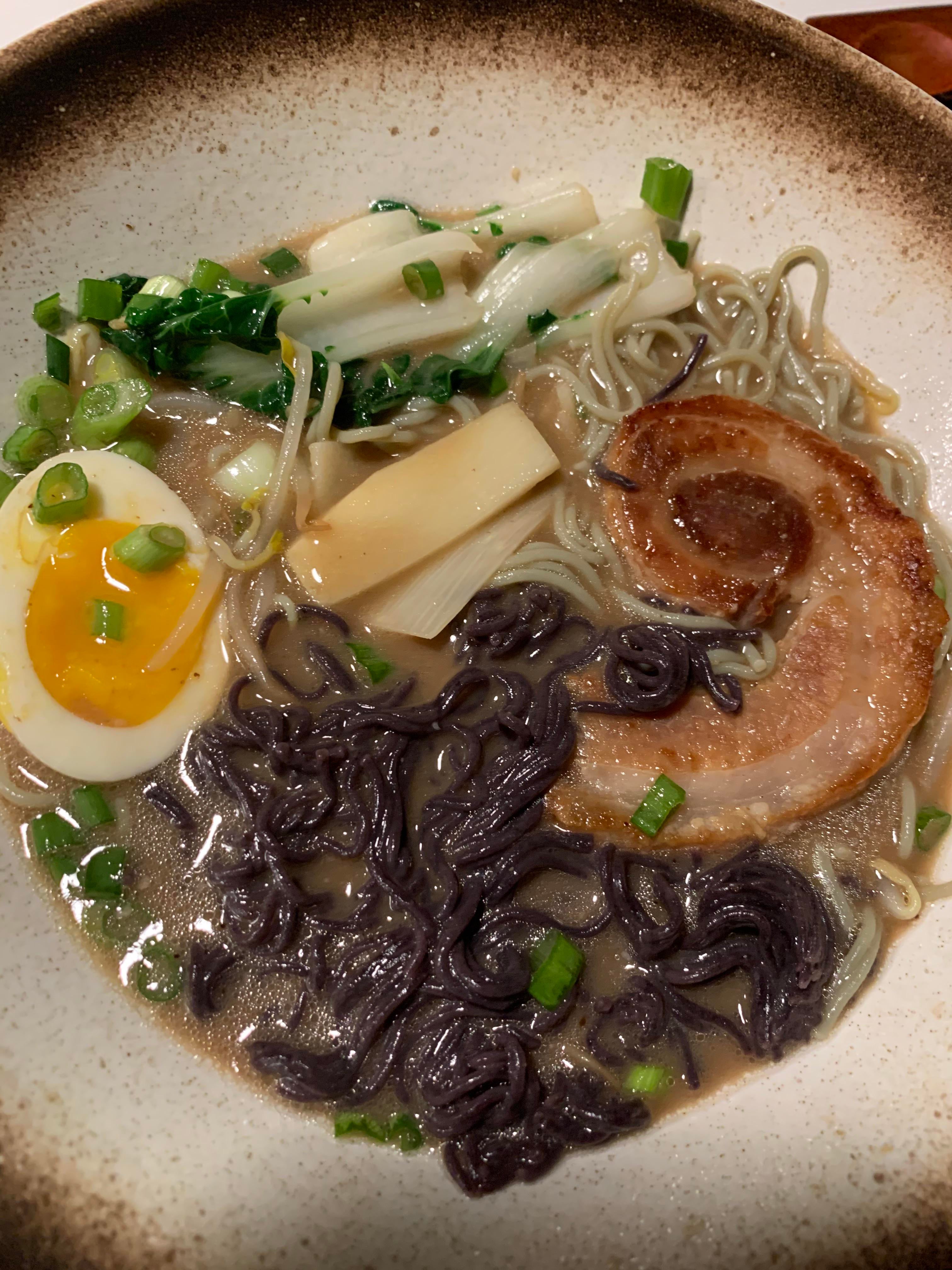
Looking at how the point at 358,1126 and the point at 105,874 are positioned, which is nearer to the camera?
the point at 358,1126

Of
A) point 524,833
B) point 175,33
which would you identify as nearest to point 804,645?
point 524,833

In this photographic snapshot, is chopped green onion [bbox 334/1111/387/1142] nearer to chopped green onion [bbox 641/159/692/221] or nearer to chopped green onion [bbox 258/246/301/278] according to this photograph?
chopped green onion [bbox 258/246/301/278]

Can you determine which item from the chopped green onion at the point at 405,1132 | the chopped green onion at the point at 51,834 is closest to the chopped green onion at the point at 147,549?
the chopped green onion at the point at 51,834

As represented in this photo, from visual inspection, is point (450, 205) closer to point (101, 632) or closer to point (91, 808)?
point (101, 632)

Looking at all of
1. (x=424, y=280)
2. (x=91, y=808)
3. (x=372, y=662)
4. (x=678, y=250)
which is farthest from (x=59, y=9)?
(x=91, y=808)

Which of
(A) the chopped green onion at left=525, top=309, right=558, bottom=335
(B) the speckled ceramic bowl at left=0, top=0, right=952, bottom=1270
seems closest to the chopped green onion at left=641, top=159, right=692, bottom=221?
(B) the speckled ceramic bowl at left=0, top=0, right=952, bottom=1270

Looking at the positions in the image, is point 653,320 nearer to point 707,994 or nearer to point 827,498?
point 827,498
